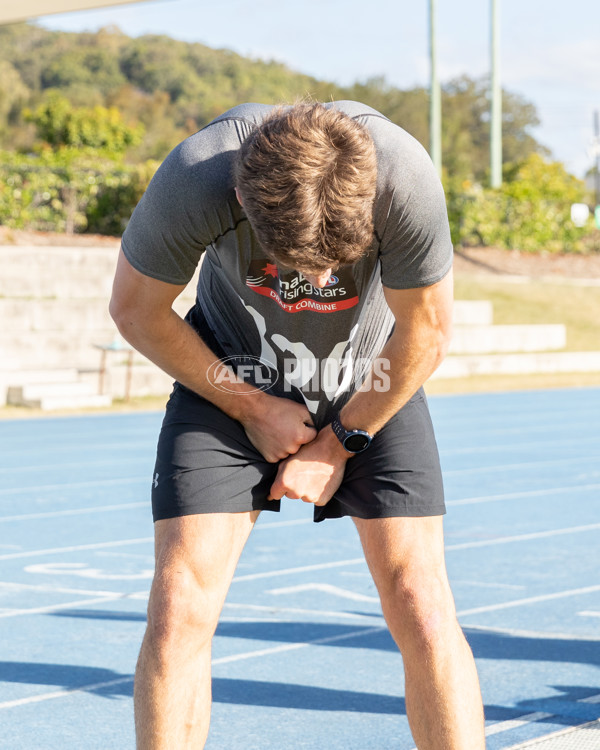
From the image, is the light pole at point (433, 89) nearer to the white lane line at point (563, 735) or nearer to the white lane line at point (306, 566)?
the white lane line at point (306, 566)

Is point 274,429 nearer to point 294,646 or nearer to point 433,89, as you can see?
point 294,646

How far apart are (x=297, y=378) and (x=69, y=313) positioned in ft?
55.2

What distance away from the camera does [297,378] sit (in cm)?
310

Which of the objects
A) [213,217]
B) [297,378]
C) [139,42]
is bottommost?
[297,378]

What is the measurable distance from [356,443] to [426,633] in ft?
1.61

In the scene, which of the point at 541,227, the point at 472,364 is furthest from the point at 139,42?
the point at 472,364

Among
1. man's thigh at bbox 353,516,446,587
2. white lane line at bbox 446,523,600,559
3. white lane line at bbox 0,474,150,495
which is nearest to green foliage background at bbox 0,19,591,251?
white lane line at bbox 0,474,150,495

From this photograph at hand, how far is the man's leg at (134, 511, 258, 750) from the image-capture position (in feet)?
8.93

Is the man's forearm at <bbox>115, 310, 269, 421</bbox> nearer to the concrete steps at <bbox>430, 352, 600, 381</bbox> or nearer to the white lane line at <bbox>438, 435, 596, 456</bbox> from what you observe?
the white lane line at <bbox>438, 435, 596, 456</bbox>

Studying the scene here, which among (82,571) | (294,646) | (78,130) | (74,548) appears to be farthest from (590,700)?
(78,130)

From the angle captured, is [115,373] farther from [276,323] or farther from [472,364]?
[276,323]

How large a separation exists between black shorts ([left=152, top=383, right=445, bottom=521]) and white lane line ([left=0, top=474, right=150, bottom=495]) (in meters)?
7.11

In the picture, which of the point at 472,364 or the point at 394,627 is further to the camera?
the point at 472,364

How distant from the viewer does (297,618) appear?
550cm
